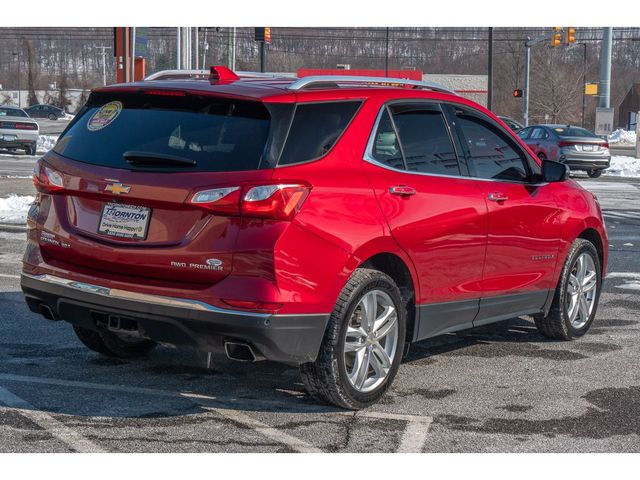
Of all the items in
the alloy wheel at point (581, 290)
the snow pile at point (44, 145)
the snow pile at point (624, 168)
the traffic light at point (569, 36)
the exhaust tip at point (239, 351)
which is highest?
the traffic light at point (569, 36)

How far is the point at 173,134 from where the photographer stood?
541 centimetres

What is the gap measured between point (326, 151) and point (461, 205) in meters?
1.19

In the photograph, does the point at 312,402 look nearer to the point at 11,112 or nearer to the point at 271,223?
the point at 271,223

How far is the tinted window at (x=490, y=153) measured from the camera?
663 cm

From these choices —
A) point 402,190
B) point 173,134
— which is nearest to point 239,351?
point 173,134

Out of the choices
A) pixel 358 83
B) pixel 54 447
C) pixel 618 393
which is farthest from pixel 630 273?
pixel 54 447

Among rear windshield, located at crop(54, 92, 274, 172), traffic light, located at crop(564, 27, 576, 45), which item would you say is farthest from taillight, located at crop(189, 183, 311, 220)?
A: traffic light, located at crop(564, 27, 576, 45)

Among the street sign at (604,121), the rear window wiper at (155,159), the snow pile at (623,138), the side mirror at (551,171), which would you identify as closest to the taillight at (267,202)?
the rear window wiper at (155,159)

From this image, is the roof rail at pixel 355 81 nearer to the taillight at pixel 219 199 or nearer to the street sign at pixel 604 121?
the taillight at pixel 219 199

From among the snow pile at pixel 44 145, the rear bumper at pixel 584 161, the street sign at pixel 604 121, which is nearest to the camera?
the rear bumper at pixel 584 161

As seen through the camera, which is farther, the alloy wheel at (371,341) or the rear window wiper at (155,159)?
the alloy wheel at (371,341)

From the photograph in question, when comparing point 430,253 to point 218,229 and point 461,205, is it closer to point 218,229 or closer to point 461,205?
point 461,205

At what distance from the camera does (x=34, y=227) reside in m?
5.88

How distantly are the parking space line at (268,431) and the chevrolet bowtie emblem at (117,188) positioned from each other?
122 cm
